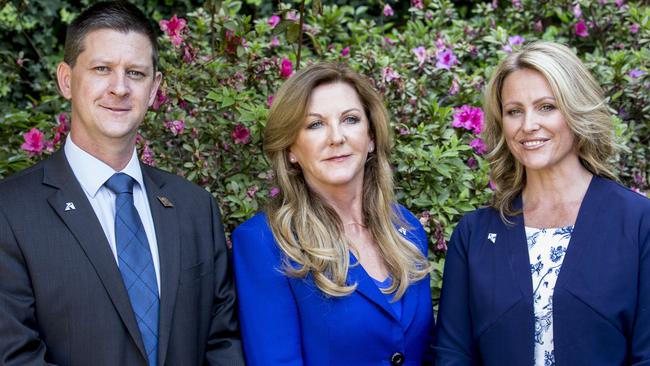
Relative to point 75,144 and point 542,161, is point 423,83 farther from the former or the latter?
point 75,144

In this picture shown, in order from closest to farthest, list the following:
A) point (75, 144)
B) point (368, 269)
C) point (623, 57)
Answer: point (75, 144), point (368, 269), point (623, 57)

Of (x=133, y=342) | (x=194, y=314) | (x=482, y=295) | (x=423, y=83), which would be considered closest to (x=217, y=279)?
(x=194, y=314)

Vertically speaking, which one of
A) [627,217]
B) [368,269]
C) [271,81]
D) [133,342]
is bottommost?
[133,342]

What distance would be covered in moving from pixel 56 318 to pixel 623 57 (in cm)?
300

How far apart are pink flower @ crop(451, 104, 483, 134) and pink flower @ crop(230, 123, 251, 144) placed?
923mm

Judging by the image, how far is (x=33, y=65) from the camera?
5.30 meters

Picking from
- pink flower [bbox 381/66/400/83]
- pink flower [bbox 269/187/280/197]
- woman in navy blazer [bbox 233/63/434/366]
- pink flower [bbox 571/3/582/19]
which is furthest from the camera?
pink flower [bbox 571/3/582/19]

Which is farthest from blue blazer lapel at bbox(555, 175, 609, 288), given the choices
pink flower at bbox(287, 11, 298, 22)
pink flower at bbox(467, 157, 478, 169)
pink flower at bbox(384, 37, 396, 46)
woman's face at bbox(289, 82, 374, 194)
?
pink flower at bbox(384, 37, 396, 46)

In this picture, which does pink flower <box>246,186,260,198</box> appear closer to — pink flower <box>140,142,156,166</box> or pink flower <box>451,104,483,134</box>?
pink flower <box>140,142,156,166</box>

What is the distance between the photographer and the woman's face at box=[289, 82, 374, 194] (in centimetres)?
294

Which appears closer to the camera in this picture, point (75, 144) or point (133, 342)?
point (133, 342)

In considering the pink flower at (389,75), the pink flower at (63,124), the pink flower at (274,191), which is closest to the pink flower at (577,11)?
the pink flower at (389,75)

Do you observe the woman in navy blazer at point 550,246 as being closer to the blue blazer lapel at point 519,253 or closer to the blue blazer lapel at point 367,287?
the blue blazer lapel at point 519,253

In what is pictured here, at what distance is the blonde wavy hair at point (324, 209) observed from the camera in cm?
284
